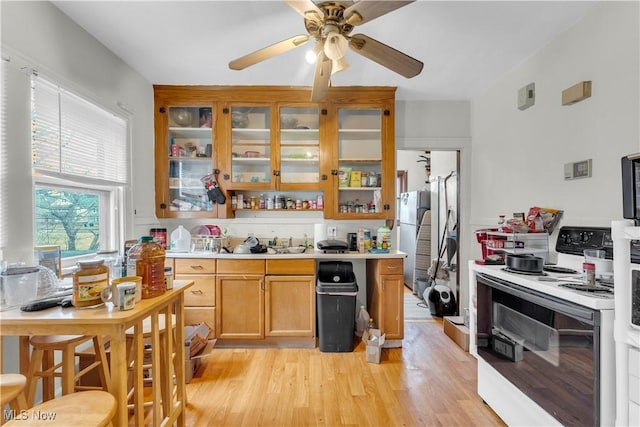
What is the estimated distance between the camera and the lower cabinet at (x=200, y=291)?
2645mm

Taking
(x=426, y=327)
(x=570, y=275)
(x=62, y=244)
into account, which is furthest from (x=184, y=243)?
(x=570, y=275)

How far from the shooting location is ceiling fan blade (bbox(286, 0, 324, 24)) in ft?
4.47

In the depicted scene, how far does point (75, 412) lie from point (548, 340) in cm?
195

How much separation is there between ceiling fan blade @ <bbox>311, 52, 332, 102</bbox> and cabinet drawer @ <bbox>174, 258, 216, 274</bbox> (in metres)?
1.73

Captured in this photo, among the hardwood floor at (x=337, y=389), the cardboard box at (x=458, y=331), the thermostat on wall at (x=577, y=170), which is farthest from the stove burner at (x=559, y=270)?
the cardboard box at (x=458, y=331)

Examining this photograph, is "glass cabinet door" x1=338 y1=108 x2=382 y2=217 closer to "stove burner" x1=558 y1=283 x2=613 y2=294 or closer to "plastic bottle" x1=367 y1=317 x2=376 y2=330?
"plastic bottle" x1=367 y1=317 x2=376 y2=330

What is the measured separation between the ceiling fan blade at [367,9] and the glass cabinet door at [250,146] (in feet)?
5.57

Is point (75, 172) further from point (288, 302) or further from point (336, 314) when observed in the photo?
point (336, 314)

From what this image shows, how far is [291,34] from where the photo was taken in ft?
6.75

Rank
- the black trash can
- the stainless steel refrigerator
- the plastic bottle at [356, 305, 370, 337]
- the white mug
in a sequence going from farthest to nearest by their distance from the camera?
1. the stainless steel refrigerator
2. the plastic bottle at [356, 305, 370, 337]
3. the black trash can
4. the white mug

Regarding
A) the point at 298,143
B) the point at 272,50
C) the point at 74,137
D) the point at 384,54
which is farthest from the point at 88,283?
the point at 298,143

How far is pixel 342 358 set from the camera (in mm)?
2494

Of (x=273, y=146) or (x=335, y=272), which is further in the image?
(x=273, y=146)

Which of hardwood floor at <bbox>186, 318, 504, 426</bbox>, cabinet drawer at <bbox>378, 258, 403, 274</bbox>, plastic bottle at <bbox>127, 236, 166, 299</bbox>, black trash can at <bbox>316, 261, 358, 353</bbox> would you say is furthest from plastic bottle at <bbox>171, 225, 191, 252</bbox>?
cabinet drawer at <bbox>378, 258, 403, 274</bbox>
